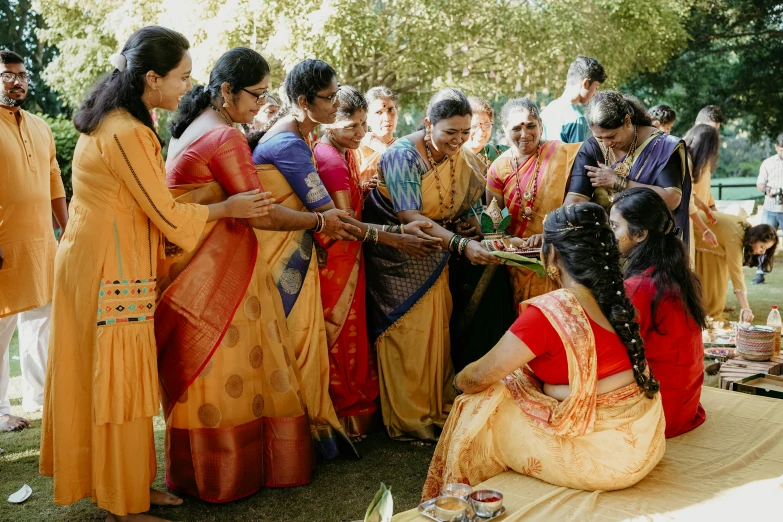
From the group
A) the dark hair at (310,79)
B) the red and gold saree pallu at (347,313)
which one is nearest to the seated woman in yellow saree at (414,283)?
the red and gold saree pallu at (347,313)

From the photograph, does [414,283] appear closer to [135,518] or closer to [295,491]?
[295,491]

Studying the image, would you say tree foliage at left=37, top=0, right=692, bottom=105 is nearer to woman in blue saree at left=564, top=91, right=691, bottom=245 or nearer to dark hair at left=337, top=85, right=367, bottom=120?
dark hair at left=337, top=85, right=367, bottom=120

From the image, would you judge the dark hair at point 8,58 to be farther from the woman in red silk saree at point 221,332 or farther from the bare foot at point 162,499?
the bare foot at point 162,499

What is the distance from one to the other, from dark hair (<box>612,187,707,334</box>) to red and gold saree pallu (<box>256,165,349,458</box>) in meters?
1.59

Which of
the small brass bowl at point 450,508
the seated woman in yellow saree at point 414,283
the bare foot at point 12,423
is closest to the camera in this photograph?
the small brass bowl at point 450,508

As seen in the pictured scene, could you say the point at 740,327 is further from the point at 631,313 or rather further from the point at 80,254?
the point at 80,254

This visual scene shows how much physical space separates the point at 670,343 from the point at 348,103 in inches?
83.5

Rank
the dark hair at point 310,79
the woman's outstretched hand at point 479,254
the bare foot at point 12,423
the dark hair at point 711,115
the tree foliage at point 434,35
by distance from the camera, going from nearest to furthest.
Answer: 1. the dark hair at point 310,79
2. the woman's outstretched hand at point 479,254
3. the bare foot at point 12,423
4. the dark hair at point 711,115
5. the tree foliage at point 434,35

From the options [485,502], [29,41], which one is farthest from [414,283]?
[29,41]

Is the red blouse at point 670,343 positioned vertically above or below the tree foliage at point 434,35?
below

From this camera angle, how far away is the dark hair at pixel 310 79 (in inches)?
145

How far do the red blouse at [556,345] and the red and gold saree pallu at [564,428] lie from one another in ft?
0.14

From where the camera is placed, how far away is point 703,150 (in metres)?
7.05

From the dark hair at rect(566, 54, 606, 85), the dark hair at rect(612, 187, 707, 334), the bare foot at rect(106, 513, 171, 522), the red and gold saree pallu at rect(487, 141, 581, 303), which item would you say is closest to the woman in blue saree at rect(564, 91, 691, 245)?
the red and gold saree pallu at rect(487, 141, 581, 303)
